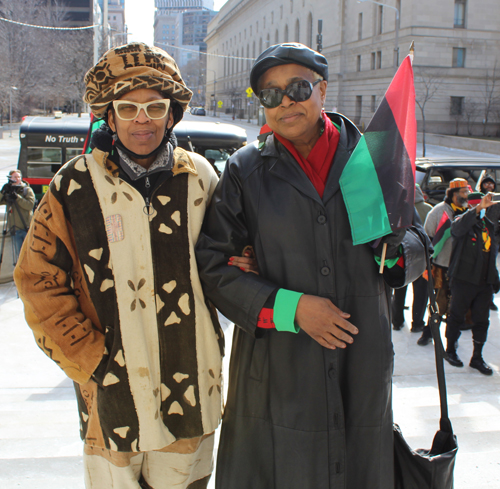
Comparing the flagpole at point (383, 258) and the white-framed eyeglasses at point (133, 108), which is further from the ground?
the white-framed eyeglasses at point (133, 108)

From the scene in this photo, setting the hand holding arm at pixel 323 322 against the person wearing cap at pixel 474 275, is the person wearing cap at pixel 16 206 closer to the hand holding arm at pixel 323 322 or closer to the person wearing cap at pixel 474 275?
the person wearing cap at pixel 474 275

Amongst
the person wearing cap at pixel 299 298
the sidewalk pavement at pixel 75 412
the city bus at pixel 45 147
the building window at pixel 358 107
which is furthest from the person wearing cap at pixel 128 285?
the building window at pixel 358 107

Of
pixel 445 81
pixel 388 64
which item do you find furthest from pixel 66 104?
pixel 445 81

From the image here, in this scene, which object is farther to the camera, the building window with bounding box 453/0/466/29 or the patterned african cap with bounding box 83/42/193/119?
the building window with bounding box 453/0/466/29

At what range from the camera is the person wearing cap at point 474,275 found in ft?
17.1

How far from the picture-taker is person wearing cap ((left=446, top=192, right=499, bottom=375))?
521cm

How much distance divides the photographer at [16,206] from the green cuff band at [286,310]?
7454mm

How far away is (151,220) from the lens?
193 centimetres

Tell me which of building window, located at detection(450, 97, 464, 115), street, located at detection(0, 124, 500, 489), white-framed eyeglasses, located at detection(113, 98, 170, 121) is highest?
building window, located at detection(450, 97, 464, 115)

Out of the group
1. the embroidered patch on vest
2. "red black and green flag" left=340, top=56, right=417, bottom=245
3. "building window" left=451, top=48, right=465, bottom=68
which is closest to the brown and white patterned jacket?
the embroidered patch on vest

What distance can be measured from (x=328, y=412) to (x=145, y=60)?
1426 mm

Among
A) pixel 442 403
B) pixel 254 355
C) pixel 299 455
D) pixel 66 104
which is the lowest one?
pixel 299 455

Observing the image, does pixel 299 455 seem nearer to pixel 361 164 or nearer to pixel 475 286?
pixel 361 164

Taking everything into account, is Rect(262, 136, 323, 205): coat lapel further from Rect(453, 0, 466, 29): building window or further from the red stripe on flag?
Rect(453, 0, 466, 29): building window
